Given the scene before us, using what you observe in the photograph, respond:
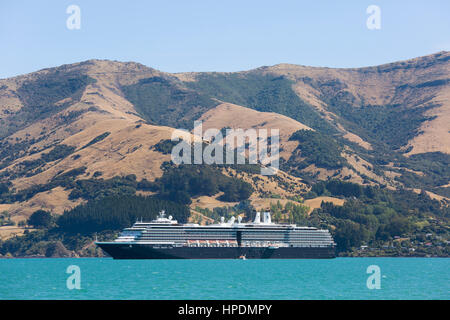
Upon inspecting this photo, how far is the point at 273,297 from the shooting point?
96.4 metres

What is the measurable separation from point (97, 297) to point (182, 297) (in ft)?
35.4

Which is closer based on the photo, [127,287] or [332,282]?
[127,287]

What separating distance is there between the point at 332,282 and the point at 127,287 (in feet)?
112
